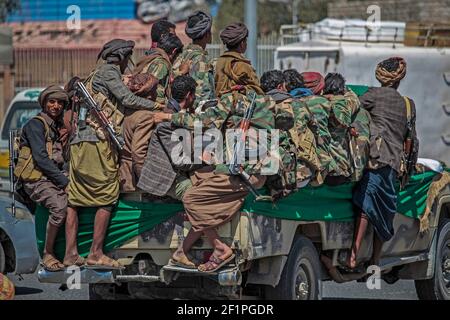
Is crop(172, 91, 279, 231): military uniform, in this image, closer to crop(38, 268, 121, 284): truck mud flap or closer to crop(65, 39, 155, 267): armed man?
crop(65, 39, 155, 267): armed man

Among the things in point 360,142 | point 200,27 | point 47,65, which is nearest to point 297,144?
point 360,142

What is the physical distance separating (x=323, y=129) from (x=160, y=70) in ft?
4.43

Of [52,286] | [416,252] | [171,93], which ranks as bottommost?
[52,286]

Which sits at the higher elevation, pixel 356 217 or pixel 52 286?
pixel 356 217

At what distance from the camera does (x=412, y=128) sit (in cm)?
964

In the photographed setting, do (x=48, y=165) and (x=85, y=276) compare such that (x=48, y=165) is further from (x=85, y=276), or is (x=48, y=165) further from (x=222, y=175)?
(x=222, y=175)

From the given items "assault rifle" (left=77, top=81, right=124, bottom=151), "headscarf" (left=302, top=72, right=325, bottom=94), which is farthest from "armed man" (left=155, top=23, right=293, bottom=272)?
"headscarf" (left=302, top=72, right=325, bottom=94)

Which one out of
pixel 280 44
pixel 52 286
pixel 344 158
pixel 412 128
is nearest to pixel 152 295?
pixel 344 158

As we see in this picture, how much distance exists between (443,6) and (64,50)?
37.9 ft

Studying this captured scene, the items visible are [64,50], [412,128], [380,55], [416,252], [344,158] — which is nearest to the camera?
[344,158]

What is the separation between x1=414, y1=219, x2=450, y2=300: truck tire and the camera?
1060 cm

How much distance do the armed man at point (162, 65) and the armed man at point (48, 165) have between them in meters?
0.67

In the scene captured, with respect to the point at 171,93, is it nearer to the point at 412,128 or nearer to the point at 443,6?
the point at 412,128

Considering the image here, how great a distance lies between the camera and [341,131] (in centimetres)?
894
